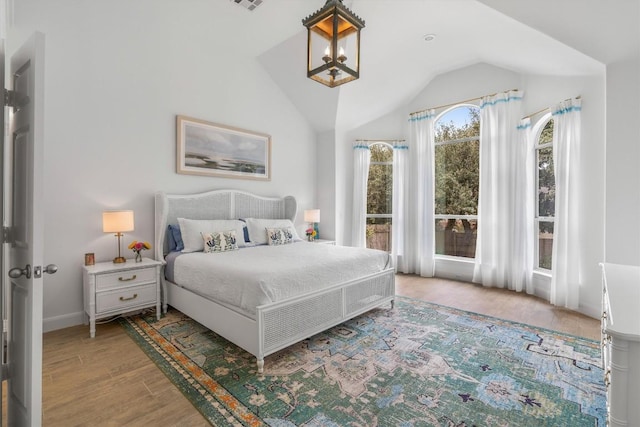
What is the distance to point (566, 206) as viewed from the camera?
359 centimetres

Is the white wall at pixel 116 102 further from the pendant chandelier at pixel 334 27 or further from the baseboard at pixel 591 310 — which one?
the baseboard at pixel 591 310

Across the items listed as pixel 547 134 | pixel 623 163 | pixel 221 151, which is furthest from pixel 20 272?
pixel 547 134

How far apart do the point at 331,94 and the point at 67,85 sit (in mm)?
3261

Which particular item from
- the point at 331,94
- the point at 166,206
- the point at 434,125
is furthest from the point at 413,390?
the point at 434,125

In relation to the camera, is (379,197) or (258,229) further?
(379,197)

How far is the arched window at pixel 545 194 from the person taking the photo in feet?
13.3

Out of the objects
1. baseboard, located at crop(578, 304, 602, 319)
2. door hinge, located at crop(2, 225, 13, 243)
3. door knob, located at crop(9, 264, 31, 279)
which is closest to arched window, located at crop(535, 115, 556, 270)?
baseboard, located at crop(578, 304, 602, 319)

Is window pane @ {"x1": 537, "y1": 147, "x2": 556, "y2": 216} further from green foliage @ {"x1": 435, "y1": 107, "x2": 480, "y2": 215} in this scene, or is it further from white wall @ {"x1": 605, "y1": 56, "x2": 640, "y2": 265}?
white wall @ {"x1": 605, "y1": 56, "x2": 640, "y2": 265}

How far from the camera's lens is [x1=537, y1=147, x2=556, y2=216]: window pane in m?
4.05

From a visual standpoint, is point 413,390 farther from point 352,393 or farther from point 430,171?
point 430,171

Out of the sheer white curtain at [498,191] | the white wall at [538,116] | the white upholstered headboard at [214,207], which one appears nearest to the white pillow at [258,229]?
the white upholstered headboard at [214,207]

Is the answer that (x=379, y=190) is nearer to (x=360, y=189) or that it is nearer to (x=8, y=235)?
(x=360, y=189)

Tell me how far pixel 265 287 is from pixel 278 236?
190cm

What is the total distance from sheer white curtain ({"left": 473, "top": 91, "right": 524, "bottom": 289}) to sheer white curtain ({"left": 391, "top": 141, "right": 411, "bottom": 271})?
47.5 inches
